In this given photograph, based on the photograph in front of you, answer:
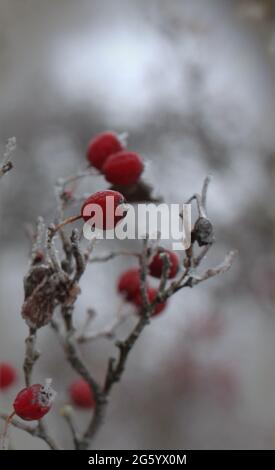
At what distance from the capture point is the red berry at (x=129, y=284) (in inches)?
18.7

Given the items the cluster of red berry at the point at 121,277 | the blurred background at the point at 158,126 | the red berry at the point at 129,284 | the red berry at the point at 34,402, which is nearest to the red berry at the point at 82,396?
the cluster of red berry at the point at 121,277

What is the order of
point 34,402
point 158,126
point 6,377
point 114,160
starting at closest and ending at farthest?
point 34,402
point 114,160
point 6,377
point 158,126

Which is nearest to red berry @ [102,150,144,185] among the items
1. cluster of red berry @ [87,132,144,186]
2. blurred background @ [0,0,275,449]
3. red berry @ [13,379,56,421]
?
cluster of red berry @ [87,132,144,186]

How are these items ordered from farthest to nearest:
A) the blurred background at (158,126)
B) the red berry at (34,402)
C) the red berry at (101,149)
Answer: the blurred background at (158,126), the red berry at (101,149), the red berry at (34,402)

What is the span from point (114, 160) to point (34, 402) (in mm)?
181

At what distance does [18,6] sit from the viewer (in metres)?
0.92

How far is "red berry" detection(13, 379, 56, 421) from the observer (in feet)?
1.07

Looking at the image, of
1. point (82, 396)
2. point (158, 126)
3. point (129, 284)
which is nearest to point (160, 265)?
point (129, 284)

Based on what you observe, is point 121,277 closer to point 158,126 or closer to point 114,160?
point 114,160

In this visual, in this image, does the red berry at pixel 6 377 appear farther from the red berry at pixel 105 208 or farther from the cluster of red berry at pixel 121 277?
the red berry at pixel 105 208

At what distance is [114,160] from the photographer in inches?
16.7

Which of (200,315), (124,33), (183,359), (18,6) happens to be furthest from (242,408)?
(18,6)

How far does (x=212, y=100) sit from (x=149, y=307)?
2.82 feet

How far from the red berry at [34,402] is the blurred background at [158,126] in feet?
1.89
